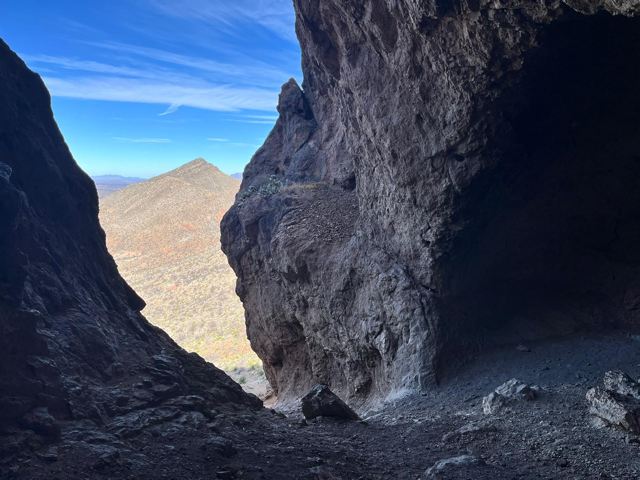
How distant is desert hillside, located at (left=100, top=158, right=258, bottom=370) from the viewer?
45.5m

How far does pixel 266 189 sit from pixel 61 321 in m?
12.2

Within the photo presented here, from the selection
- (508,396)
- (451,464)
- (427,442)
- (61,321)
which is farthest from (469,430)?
(61,321)

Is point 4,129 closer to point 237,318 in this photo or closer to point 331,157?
point 331,157

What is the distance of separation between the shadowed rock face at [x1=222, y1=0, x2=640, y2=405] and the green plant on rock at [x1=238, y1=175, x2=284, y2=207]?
4.64 m

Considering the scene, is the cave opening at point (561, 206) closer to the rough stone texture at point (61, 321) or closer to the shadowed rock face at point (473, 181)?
the shadowed rock face at point (473, 181)

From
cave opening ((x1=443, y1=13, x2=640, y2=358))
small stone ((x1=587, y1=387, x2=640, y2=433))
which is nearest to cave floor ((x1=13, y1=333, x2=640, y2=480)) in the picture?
small stone ((x1=587, y1=387, x2=640, y2=433))

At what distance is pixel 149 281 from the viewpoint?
56.9 meters

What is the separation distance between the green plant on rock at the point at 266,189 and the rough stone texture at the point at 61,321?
8.74 m

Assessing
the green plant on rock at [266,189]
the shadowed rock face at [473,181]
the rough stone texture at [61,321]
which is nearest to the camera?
the rough stone texture at [61,321]

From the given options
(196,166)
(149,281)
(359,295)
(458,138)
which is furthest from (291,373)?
(196,166)

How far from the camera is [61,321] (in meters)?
6.08

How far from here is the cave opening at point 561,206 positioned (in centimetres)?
735

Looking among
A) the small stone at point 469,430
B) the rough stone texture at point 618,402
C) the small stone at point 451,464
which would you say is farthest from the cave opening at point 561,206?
the small stone at point 451,464

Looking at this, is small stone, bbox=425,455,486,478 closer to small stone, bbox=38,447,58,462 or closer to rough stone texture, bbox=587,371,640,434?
rough stone texture, bbox=587,371,640,434
